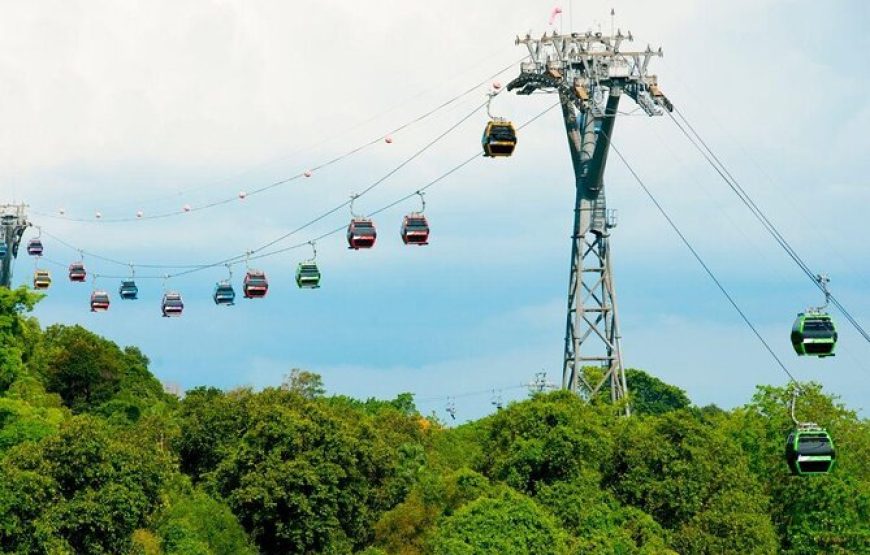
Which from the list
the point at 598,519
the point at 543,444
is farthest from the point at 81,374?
the point at 598,519

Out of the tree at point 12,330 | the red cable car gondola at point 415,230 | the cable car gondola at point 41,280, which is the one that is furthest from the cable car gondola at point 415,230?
the cable car gondola at point 41,280

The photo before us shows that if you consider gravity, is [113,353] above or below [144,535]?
above

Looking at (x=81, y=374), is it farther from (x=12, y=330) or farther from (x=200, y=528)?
(x=200, y=528)

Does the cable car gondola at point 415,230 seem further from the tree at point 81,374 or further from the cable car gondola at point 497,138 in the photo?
the tree at point 81,374

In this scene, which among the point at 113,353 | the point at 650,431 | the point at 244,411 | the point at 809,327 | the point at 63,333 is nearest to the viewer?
the point at 809,327

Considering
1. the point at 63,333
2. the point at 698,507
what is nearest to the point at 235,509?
the point at 698,507

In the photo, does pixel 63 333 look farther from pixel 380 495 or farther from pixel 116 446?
pixel 116 446
